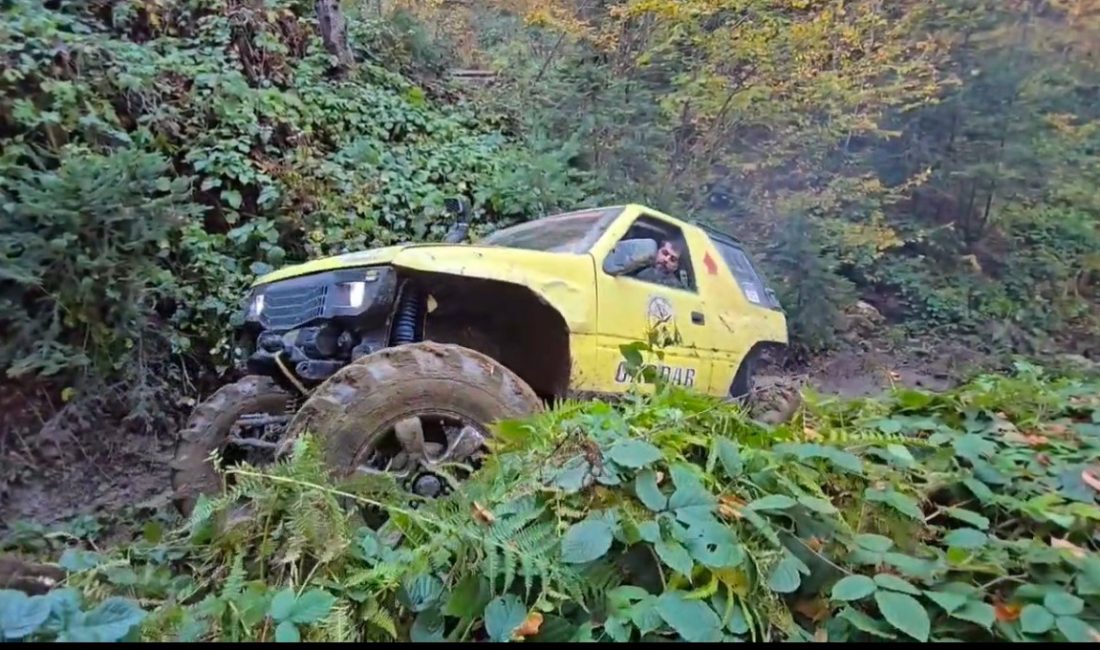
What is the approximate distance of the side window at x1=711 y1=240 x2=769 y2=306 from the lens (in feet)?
18.9

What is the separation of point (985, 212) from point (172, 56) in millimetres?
11791

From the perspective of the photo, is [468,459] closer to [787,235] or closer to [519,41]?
[787,235]

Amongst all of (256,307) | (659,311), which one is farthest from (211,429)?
(659,311)

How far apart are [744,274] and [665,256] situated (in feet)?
4.13

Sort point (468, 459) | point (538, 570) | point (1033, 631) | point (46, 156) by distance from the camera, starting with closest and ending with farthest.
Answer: point (1033, 631)
point (538, 570)
point (468, 459)
point (46, 156)

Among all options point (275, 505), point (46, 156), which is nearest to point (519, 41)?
point (46, 156)

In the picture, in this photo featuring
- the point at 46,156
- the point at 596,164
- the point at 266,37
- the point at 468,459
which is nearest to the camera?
the point at 468,459

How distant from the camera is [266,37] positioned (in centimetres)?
897

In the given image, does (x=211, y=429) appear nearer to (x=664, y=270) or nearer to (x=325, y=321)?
(x=325, y=321)

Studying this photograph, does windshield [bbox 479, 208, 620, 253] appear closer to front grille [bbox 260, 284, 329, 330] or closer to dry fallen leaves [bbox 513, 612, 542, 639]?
front grille [bbox 260, 284, 329, 330]

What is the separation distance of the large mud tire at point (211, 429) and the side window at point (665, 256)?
2308 mm

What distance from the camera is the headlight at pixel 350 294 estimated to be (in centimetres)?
397

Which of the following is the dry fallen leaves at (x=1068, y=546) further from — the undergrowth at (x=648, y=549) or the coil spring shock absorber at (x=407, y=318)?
the coil spring shock absorber at (x=407, y=318)

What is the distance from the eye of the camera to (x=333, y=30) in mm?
10094
